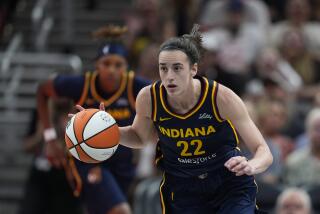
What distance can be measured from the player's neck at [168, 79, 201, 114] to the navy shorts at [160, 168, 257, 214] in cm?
55

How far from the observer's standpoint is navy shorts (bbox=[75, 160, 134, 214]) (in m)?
9.16

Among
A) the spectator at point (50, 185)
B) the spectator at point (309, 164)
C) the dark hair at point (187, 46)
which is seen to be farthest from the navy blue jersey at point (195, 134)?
the spectator at point (50, 185)

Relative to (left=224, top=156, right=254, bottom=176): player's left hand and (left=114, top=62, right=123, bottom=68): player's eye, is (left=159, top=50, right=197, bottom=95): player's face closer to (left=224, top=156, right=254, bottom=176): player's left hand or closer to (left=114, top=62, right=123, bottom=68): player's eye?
(left=224, top=156, right=254, bottom=176): player's left hand

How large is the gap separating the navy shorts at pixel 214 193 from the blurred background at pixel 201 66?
13.5 feet

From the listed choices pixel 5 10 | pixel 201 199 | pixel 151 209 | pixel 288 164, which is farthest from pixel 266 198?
pixel 5 10

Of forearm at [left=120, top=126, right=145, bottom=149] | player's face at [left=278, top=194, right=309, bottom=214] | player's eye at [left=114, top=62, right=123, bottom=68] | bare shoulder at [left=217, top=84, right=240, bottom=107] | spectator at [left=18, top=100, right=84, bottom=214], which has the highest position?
A: bare shoulder at [left=217, top=84, right=240, bottom=107]

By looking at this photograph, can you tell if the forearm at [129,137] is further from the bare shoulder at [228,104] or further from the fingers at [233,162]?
the fingers at [233,162]

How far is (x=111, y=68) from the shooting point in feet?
29.7

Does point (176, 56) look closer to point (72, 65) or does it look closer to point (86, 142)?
point (86, 142)

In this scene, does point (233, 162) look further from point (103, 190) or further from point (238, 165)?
point (103, 190)

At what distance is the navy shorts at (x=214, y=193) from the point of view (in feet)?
22.5

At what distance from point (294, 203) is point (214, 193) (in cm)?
275

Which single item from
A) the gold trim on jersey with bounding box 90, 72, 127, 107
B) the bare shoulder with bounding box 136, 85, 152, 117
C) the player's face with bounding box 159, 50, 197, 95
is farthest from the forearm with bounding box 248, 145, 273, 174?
the gold trim on jersey with bounding box 90, 72, 127, 107

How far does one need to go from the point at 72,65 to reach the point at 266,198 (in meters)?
3.68
